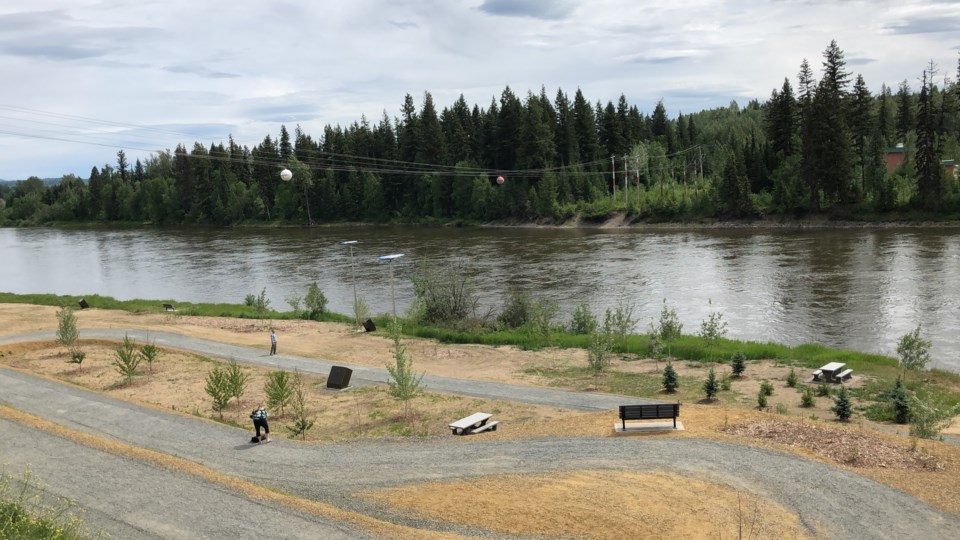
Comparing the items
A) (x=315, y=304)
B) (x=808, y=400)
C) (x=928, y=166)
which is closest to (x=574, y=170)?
(x=928, y=166)

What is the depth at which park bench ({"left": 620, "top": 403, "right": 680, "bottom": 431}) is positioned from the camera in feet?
60.8

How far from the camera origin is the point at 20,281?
71562 millimetres

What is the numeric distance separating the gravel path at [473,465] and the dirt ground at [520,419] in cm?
55

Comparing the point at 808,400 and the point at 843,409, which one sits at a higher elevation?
the point at 843,409

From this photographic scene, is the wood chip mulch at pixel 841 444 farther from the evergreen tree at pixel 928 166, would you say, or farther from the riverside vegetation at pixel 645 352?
the evergreen tree at pixel 928 166

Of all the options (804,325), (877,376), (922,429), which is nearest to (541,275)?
(804,325)

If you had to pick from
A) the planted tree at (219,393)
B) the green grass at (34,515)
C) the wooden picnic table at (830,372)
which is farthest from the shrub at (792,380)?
the green grass at (34,515)

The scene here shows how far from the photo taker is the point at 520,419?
72.0ft

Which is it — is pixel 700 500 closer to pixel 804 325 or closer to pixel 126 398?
pixel 126 398

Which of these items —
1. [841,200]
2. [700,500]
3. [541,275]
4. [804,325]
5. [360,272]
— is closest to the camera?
[700,500]

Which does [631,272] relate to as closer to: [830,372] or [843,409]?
[830,372]

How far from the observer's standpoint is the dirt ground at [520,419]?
13.9 m

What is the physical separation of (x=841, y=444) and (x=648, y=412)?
4.34 m

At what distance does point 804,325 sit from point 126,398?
30.5 metres
